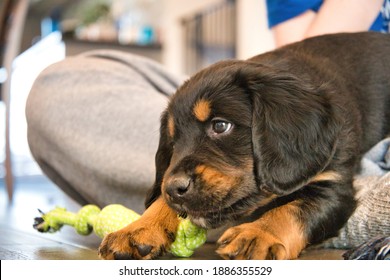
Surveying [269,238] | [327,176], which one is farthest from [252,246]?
[327,176]

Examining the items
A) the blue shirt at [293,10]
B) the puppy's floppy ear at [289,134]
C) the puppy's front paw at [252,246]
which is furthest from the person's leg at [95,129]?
the puppy's front paw at [252,246]

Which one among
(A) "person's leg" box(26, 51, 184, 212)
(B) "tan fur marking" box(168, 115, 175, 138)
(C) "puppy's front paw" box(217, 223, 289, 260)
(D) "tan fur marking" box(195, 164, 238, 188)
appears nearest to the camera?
(C) "puppy's front paw" box(217, 223, 289, 260)

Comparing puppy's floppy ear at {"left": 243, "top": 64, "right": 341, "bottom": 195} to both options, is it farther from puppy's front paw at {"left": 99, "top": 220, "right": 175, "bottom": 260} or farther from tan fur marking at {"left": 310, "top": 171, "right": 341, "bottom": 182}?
puppy's front paw at {"left": 99, "top": 220, "right": 175, "bottom": 260}

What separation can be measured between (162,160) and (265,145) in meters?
0.39

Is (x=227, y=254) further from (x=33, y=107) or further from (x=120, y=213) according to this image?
(x=33, y=107)

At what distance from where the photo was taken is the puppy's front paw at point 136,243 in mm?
1343

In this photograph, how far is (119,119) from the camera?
7.85 feet

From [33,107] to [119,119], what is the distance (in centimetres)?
39

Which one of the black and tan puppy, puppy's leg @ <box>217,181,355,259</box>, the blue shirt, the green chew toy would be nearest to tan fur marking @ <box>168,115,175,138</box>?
the black and tan puppy

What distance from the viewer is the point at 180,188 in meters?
1.33

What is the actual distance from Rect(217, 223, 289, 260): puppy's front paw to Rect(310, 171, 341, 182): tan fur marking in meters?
0.27

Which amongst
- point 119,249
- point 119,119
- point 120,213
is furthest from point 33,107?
point 119,249

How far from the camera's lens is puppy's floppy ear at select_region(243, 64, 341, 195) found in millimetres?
1419

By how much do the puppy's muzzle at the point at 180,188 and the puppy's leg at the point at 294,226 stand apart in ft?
0.41
